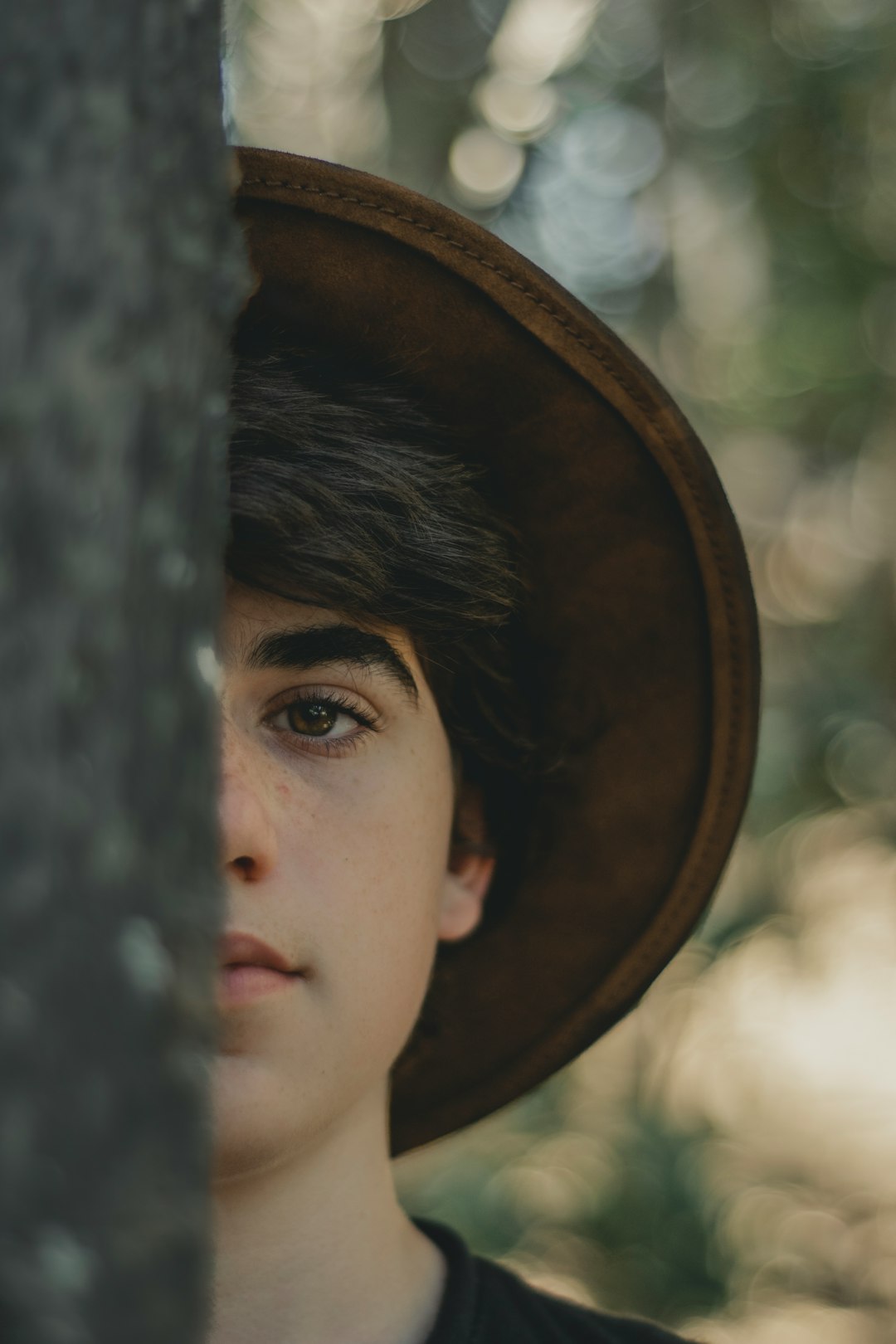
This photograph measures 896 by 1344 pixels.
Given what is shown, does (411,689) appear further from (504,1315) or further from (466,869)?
(504,1315)

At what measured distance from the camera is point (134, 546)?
60 cm

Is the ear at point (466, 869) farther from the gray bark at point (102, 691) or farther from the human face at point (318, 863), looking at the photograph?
the gray bark at point (102, 691)

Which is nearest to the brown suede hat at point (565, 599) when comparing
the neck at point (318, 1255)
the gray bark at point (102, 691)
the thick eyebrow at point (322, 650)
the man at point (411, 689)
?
the man at point (411, 689)

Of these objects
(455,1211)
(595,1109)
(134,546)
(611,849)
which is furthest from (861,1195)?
(134,546)

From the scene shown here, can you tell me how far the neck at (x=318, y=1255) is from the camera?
55.9 inches

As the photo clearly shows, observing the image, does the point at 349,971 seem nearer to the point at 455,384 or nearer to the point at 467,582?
the point at 467,582

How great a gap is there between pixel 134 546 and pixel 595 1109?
4041 millimetres

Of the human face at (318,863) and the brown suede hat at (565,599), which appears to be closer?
the human face at (318,863)

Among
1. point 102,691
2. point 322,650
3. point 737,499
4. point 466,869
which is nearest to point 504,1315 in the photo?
point 466,869

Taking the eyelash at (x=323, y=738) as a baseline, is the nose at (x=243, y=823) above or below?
below

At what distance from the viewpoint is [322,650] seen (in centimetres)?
142

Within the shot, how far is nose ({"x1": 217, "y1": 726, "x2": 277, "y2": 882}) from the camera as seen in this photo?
1250mm

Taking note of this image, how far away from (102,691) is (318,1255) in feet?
3.69

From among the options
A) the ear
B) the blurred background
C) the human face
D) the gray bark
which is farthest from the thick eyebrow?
the blurred background
